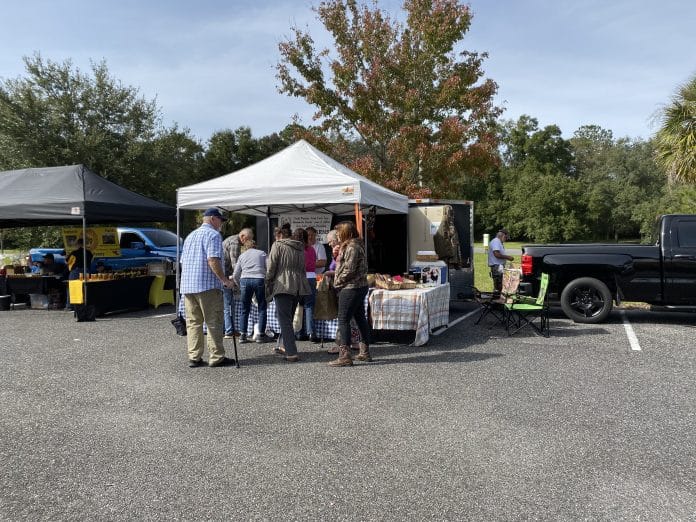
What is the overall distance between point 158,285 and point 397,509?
32.8ft

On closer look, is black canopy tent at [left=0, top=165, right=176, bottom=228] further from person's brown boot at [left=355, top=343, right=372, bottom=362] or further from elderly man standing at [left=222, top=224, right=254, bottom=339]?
person's brown boot at [left=355, top=343, right=372, bottom=362]

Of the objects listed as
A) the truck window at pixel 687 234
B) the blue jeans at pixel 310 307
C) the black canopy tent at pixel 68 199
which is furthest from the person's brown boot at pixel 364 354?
the black canopy tent at pixel 68 199

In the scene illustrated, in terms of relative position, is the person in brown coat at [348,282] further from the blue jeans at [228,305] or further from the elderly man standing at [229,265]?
the elderly man standing at [229,265]

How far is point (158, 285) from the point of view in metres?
12.0

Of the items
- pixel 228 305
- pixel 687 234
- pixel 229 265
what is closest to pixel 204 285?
pixel 228 305

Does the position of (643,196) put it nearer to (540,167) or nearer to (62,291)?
(540,167)

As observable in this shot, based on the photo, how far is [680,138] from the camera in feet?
41.7

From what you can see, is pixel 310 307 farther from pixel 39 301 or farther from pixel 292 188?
pixel 39 301

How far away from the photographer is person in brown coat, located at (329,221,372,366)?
6402 mm

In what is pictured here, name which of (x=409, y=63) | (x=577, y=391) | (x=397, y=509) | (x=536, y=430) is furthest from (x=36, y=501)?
(x=409, y=63)

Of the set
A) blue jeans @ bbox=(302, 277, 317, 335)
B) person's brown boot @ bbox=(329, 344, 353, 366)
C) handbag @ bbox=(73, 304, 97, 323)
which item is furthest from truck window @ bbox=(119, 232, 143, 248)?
person's brown boot @ bbox=(329, 344, 353, 366)

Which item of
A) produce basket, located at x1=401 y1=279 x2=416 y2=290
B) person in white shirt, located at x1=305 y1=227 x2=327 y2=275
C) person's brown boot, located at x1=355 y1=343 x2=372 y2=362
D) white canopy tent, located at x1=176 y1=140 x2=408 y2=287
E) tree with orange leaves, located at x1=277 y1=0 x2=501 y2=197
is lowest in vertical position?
person's brown boot, located at x1=355 y1=343 x2=372 y2=362

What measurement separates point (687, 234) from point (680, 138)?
4697 mm

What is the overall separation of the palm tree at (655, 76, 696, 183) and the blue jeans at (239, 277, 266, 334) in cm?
1018
